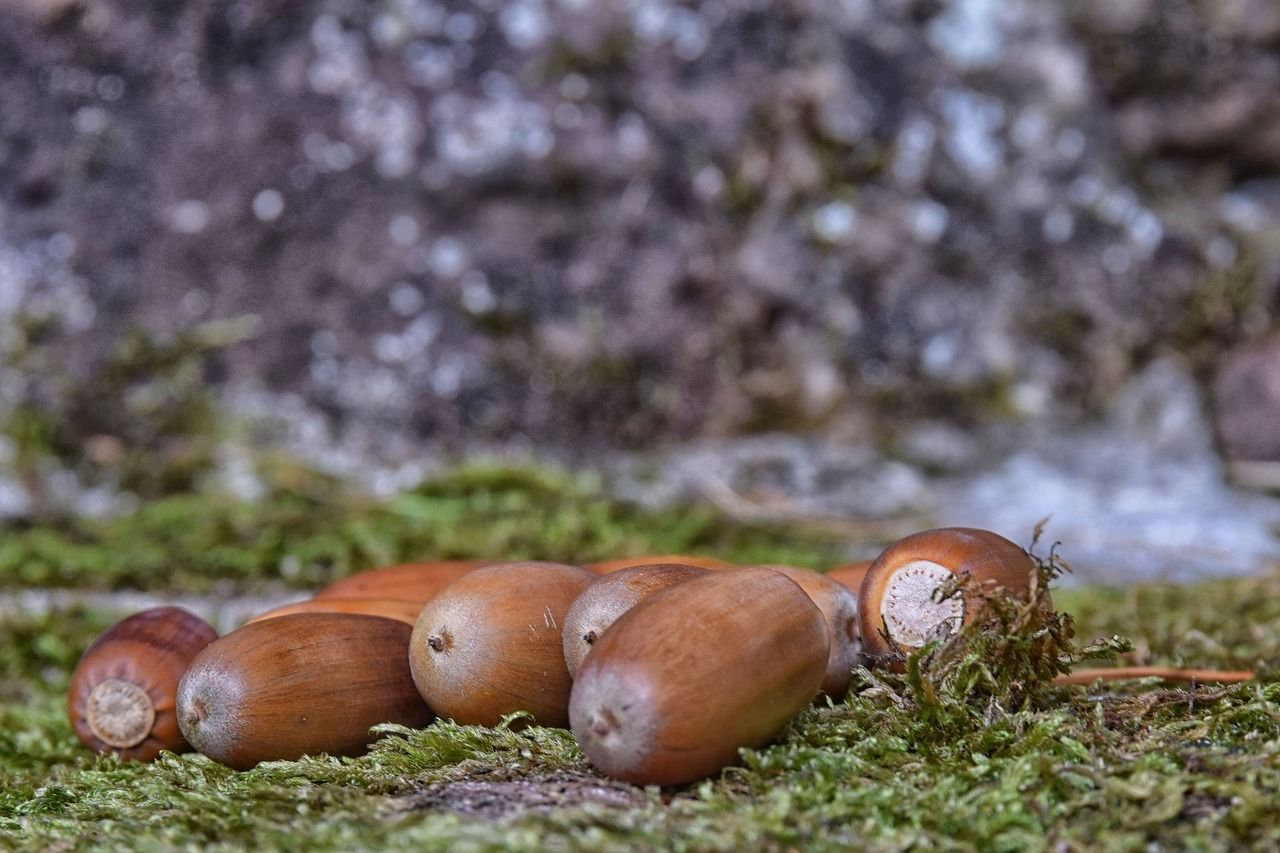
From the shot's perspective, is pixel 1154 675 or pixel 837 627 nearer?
pixel 837 627

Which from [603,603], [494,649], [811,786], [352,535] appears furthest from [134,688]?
[352,535]

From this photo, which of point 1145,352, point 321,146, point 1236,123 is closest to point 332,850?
point 321,146

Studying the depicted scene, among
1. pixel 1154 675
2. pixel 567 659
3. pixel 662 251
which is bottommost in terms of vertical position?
pixel 1154 675

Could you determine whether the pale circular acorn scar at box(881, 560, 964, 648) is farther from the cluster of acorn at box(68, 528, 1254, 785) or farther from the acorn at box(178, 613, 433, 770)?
the acorn at box(178, 613, 433, 770)

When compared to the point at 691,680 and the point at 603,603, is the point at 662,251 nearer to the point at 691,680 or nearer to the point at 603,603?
the point at 603,603

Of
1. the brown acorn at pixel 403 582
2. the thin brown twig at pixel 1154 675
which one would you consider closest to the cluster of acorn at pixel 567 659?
the brown acorn at pixel 403 582

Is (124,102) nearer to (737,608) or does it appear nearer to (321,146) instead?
(321,146)

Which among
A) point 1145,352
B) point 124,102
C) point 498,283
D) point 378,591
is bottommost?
point 378,591
